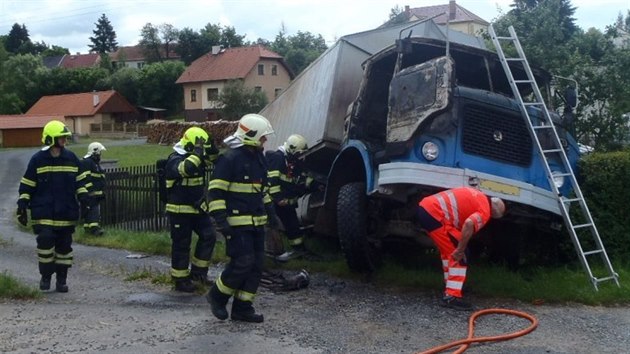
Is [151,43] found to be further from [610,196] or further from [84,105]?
[610,196]

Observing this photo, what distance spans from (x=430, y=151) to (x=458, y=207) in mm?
670

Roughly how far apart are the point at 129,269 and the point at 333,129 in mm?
3209

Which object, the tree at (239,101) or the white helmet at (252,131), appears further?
the tree at (239,101)

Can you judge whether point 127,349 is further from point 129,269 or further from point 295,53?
point 295,53

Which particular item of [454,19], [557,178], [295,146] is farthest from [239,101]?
[557,178]

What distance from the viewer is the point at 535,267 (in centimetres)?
874

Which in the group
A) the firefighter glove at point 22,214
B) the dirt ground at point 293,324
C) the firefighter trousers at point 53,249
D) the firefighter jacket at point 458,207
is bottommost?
the dirt ground at point 293,324

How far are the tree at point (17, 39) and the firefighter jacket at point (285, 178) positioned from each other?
109 metres

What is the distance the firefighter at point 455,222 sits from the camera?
6.92m

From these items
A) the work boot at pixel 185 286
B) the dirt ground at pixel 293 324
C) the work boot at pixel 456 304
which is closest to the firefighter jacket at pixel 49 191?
the dirt ground at pixel 293 324

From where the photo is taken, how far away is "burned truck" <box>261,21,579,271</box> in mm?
7324

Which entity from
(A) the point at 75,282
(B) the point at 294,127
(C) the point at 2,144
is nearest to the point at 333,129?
(B) the point at 294,127

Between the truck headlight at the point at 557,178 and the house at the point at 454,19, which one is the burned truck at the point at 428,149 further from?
the house at the point at 454,19

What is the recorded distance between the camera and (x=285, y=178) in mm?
10266
